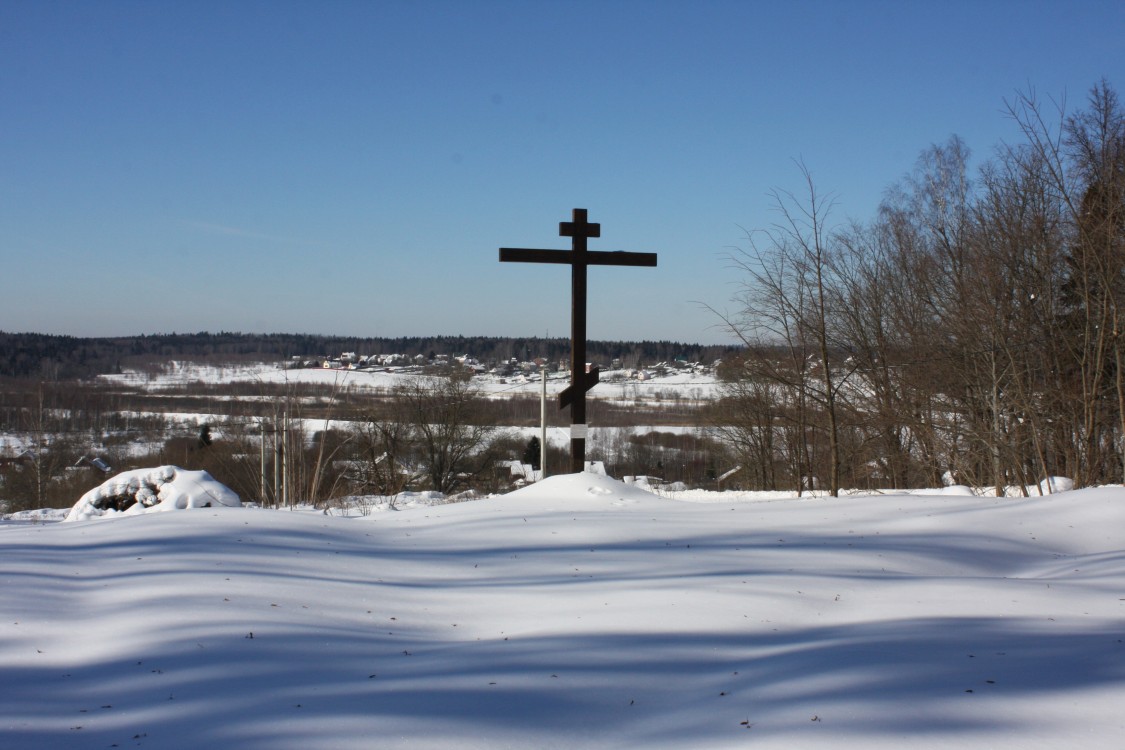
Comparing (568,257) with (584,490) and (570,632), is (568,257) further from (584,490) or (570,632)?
(570,632)

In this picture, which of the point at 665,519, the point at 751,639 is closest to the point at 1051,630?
the point at 751,639

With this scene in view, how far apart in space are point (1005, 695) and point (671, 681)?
1.33 meters

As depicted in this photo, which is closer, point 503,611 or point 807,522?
point 503,611

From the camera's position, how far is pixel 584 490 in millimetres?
9648

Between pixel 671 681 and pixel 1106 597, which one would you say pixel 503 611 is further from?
pixel 1106 597

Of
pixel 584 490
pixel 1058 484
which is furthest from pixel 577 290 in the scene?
pixel 1058 484

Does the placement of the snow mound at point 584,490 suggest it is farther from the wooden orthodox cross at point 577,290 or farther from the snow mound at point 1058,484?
the snow mound at point 1058,484

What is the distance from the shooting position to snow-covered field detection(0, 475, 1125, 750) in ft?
10.8

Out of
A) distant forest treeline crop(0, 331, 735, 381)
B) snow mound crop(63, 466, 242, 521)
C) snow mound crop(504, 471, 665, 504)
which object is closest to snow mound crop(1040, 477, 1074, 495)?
snow mound crop(504, 471, 665, 504)

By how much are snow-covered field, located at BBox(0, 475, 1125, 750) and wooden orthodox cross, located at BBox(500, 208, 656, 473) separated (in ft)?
9.81

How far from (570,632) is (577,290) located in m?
6.73

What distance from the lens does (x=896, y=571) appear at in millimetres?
6223

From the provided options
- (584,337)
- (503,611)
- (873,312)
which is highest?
(873,312)

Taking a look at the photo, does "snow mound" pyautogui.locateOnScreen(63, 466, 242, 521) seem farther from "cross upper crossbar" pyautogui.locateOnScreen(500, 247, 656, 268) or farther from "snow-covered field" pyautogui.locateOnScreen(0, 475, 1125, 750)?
"cross upper crossbar" pyautogui.locateOnScreen(500, 247, 656, 268)
